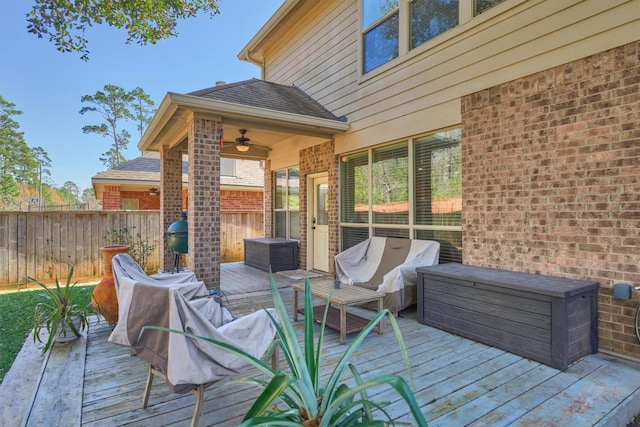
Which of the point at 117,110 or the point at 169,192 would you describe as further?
the point at 117,110

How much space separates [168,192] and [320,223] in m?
3.29

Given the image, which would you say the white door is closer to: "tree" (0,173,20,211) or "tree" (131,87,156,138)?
"tree" (0,173,20,211)

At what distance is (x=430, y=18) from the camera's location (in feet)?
15.9

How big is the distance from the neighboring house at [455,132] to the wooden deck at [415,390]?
94cm

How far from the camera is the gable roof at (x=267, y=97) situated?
5.16 m

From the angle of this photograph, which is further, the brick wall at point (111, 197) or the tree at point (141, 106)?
the tree at point (141, 106)

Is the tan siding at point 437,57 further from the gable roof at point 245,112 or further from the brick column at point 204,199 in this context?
the brick column at point 204,199

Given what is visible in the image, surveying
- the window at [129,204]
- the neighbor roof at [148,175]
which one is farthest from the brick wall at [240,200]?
the window at [129,204]

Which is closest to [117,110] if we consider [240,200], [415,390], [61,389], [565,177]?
[240,200]

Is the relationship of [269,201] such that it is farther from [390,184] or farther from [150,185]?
[150,185]

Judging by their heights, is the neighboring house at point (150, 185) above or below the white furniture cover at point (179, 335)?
above

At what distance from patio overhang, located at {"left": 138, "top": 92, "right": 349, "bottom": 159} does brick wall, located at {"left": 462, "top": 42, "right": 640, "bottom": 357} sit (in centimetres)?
260

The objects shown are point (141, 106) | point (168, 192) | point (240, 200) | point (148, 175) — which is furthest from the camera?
point (141, 106)

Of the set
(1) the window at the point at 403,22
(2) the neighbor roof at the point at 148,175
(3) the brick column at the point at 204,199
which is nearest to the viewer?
(1) the window at the point at 403,22
